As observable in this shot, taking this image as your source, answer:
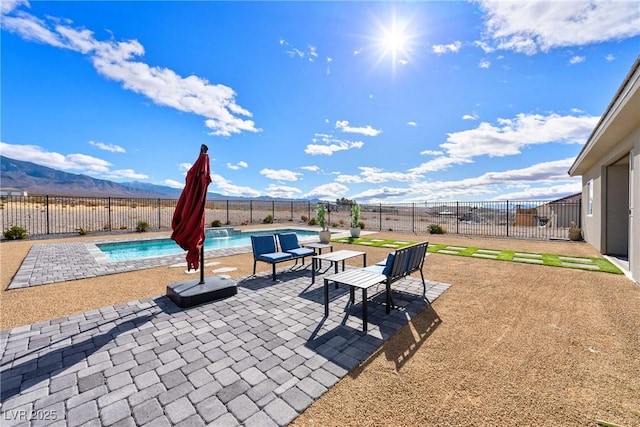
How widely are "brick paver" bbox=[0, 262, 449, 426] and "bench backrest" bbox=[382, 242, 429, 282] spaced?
1.81 ft

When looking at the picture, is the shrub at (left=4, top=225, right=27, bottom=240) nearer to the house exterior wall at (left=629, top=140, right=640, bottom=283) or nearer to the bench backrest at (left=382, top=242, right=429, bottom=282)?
the bench backrest at (left=382, top=242, right=429, bottom=282)

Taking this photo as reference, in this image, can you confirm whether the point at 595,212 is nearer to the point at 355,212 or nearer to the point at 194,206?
the point at 355,212

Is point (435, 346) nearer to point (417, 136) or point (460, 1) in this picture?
point (460, 1)

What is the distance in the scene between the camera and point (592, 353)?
279 cm

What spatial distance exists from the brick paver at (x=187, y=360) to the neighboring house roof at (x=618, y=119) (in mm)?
4940

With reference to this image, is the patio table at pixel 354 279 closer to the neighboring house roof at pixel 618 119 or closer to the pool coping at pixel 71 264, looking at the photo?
the neighboring house roof at pixel 618 119

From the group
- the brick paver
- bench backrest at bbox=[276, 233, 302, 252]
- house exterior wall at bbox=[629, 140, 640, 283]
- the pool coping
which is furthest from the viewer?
bench backrest at bbox=[276, 233, 302, 252]

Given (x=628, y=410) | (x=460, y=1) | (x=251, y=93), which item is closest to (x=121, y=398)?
(x=628, y=410)

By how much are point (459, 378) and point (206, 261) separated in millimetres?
6779

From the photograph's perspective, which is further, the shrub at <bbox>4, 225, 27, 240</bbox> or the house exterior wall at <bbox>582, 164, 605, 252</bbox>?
the shrub at <bbox>4, 225, 27, 240</bbox>

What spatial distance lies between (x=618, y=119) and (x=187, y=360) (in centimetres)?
883

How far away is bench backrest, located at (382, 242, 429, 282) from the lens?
3.81 meters

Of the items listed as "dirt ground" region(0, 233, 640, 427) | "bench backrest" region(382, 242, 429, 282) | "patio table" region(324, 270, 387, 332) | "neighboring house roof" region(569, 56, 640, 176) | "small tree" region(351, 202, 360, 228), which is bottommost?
"dirt ground" region(0, 233, 640, 427)

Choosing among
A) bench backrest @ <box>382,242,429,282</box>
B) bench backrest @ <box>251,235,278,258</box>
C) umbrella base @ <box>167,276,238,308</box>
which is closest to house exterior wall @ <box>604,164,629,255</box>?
bench backrest @ <box>382,242,429,282</box>
